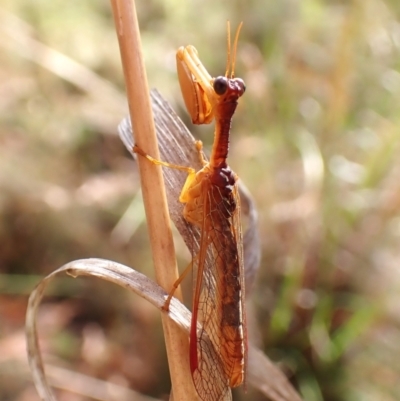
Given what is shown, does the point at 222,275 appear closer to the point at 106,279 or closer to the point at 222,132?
the point at 222,132

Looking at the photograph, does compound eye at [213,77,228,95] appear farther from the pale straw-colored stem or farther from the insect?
the pale straw-colored stem

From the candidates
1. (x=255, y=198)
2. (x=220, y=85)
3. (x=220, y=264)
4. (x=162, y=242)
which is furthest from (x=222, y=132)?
(x=255, y=198)

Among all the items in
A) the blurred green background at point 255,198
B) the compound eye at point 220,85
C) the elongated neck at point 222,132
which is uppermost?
the compound eye at point 220,85

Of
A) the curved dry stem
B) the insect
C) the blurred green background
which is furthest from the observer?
the blurred green background

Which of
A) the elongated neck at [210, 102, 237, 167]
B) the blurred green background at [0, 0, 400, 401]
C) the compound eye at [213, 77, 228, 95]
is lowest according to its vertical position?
the blurred green background at [0, 0, 400, 401]

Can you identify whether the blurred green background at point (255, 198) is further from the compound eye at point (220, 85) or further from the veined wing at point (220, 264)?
the compound eye at point (220, 85)

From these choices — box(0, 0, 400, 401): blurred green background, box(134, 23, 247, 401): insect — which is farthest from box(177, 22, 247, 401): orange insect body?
box(0, 0, 400, 401): blurred green background

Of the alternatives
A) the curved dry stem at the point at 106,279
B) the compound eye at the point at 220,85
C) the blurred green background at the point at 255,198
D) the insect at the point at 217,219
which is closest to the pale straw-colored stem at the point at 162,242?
the curved dry stem at the point at 106,279
